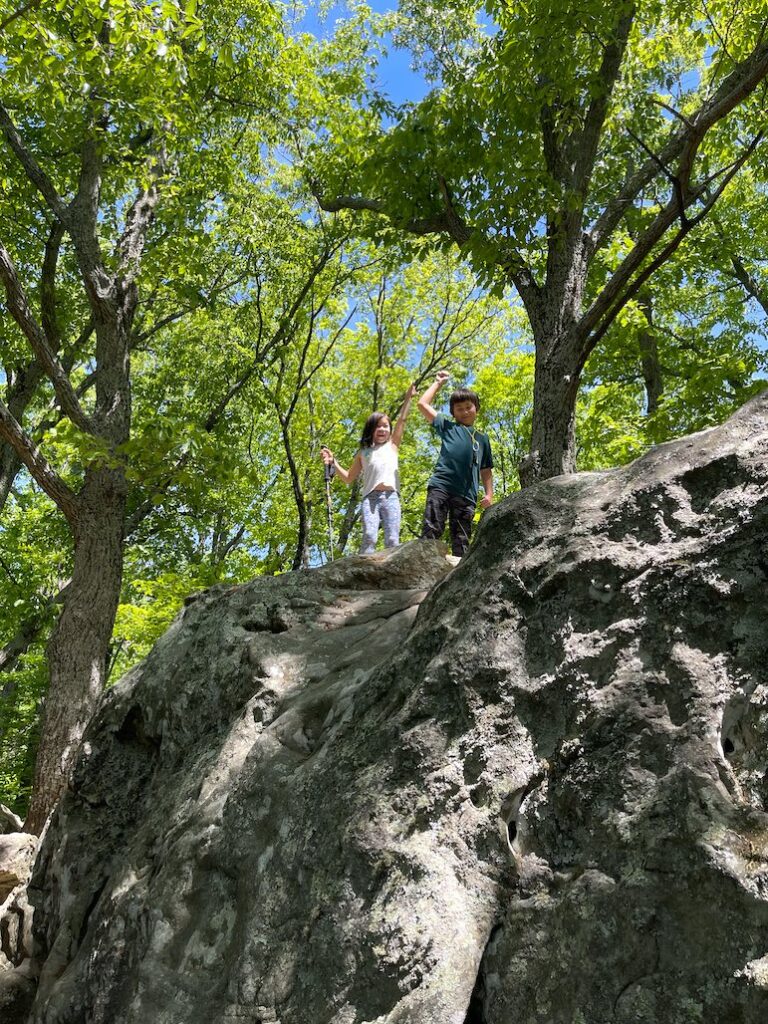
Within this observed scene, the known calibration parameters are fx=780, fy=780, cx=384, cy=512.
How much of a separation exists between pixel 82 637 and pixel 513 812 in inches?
285

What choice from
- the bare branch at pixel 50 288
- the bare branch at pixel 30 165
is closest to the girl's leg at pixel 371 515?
the bare branch at pixel 30 165

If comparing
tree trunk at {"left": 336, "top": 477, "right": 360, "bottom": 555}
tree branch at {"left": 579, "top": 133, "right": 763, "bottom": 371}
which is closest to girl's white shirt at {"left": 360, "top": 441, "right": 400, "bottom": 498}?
tree branch at {"left": 579, "top": 133, "right": 763, "bottom": 371}

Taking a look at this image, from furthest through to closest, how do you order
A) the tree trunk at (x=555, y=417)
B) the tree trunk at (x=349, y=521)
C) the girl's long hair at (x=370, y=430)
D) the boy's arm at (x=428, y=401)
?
1. the tree trunk at (x=349, y=521)
2. the girl's long hair at (x=370, y=430)
3. the boy's arm at (x=428, y=401)
4. the tree trunk at (x=555, y=417)

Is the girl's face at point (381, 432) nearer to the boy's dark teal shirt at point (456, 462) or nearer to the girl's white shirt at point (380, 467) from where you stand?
the girl's white shirt at point (380, 467)

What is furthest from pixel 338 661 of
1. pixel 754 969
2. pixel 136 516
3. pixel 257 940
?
pixel 136 516

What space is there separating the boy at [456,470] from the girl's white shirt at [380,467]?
61 cm

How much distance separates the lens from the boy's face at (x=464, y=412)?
7.15 meters

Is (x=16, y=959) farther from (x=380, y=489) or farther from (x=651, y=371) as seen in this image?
(x=651, y=371)

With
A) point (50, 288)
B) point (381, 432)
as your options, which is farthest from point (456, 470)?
point (50, 288)

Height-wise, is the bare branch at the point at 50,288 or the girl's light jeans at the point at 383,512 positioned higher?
the bare branch at the point at 50,288

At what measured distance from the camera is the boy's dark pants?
23.2 ft

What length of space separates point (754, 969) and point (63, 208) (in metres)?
11.1

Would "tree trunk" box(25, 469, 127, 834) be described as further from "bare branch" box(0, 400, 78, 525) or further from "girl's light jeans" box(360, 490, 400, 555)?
"girl's light jeans" box(360, 490, 400, 555)

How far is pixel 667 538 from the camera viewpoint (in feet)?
9.94
